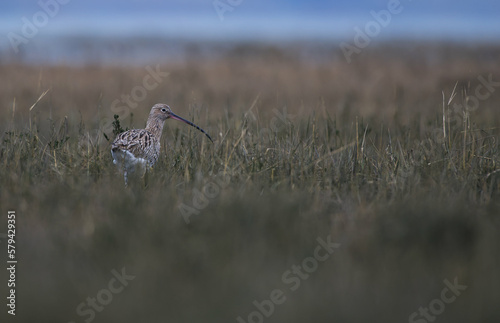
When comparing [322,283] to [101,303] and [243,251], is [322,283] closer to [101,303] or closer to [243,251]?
[243,251]

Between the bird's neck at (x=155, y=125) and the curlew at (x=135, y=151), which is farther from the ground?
the bird's neck at (x=155, y=125)

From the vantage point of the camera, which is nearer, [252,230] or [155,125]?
[252,230]

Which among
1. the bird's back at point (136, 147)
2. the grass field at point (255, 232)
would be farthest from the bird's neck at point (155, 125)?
the bird's back at point (136, 147)

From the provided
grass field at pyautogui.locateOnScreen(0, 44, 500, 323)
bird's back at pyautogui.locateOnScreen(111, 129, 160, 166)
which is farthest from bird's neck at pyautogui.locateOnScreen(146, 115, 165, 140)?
bird's back at pyautogui.locateOnScreen(111, 129, 160, 166)

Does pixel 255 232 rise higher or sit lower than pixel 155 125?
lower

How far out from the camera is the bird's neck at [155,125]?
7.70 metres

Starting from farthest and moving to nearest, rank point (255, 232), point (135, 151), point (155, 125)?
→ point (155, 125), point (135, 151), point (255, 232)

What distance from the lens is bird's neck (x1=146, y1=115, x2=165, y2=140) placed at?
7695 millimetres

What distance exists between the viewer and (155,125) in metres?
7.75

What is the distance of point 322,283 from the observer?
12.5 ft

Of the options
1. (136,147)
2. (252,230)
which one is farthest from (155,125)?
(252,230)

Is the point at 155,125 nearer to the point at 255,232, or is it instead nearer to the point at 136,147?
the point at 136,147

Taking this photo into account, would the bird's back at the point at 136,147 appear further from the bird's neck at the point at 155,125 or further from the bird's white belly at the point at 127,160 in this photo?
the bird's neck at the point at 155,125

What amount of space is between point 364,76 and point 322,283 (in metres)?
15.8
